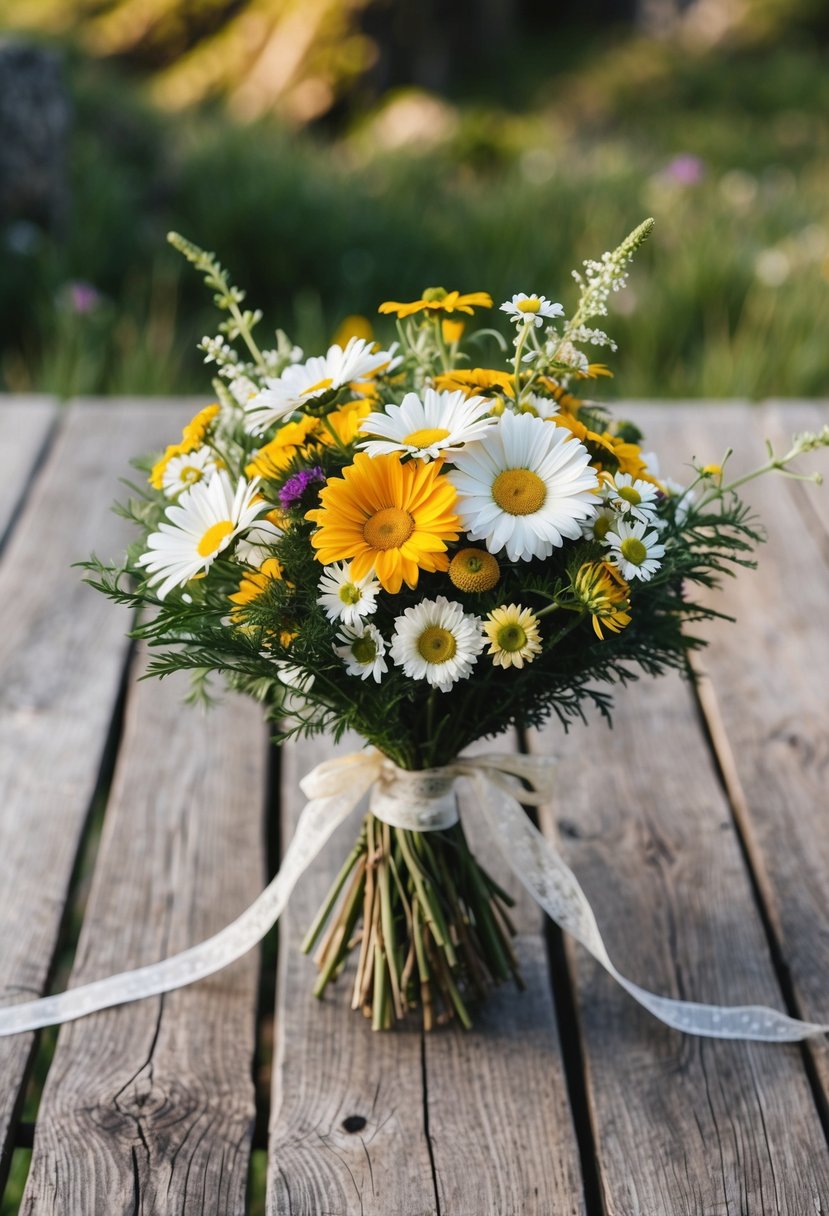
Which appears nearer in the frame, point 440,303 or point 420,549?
point 420,549

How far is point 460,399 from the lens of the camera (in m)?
0.93

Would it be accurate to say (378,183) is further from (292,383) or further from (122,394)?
(292,383)

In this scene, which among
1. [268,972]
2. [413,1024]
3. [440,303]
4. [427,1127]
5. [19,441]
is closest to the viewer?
[440,303]

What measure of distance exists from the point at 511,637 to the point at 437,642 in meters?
0.05

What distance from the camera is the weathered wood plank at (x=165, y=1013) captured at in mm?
1050

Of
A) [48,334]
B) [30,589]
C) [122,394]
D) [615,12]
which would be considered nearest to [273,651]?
[30,589]

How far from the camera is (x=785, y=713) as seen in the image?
1665 millimetres

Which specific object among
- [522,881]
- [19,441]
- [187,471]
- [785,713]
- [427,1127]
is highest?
[19,441]

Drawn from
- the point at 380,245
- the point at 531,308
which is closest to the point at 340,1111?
the point at 531,308

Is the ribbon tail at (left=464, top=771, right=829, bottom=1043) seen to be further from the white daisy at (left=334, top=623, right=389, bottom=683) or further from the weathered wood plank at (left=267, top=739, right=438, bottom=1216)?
the white daisy at (left=334, top=623, right=389, bottom=683)

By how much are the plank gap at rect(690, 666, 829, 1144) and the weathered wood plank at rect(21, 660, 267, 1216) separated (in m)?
0.50

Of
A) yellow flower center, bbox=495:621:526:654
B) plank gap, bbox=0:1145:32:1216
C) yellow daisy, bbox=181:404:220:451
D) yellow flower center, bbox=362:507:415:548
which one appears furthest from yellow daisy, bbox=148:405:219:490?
plank gap, bbox=0:1145:32:1216

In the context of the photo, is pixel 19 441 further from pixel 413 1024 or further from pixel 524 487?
pixel 524 487

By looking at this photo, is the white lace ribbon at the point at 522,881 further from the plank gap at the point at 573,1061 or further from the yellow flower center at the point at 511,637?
the yellow flower center at the point at 511,637
